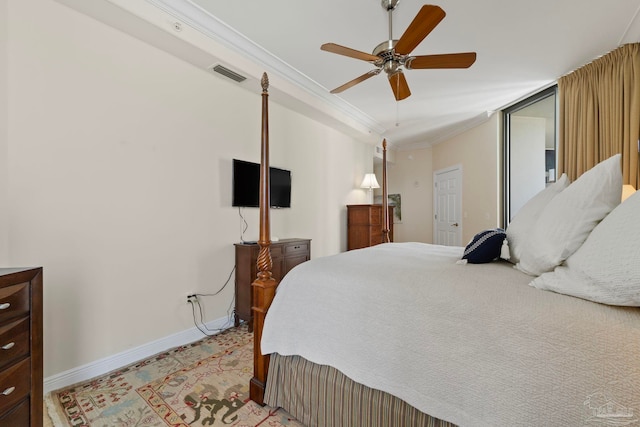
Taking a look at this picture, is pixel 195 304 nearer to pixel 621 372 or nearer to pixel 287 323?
pixel 287 323

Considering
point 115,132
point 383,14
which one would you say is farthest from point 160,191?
point 383,14

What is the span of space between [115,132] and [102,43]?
654 mm

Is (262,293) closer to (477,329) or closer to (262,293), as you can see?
(262,293)

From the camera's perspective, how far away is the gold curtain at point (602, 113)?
2588mm

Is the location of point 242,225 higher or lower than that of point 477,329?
higher

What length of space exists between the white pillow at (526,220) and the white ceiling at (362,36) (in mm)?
1594

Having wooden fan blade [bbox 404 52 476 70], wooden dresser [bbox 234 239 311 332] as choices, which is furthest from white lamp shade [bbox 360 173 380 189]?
wooden fan blade [bbox 404 52 476 70]

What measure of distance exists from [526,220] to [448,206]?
429 cm

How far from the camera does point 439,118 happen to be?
4.73 meters

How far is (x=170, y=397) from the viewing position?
1.71 m

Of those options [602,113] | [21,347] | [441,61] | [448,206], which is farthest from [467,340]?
[448,206]

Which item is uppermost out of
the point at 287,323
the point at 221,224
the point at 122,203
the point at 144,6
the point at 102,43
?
the point at 144,6

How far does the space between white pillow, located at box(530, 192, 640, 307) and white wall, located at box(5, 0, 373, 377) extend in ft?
8.60

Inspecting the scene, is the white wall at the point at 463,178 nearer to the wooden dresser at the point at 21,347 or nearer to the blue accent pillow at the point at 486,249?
the blue accent pillow at the point at 486,249
